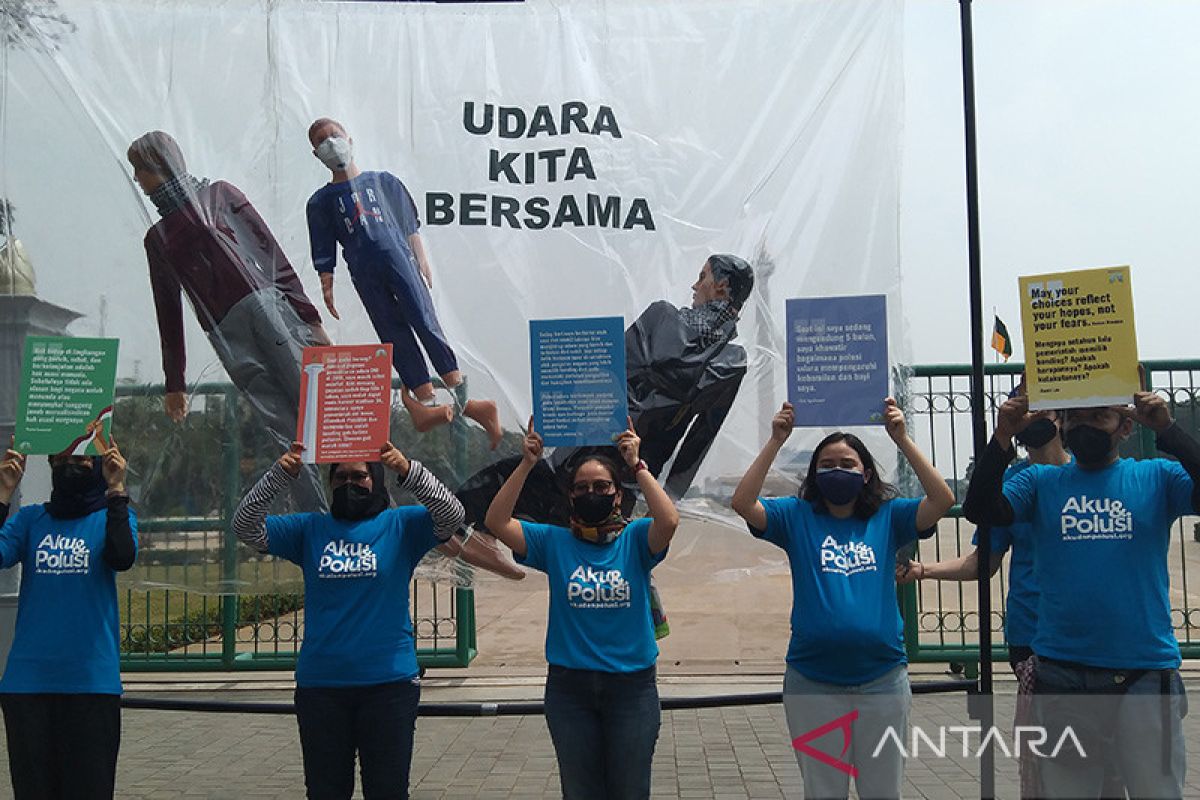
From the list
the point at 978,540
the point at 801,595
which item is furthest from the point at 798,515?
the point at 978,540

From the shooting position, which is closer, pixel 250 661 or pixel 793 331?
pixel 793 331

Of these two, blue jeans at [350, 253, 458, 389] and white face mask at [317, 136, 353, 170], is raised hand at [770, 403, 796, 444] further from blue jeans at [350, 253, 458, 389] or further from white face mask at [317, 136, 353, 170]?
white face mask at [317, 136, 353, 170]

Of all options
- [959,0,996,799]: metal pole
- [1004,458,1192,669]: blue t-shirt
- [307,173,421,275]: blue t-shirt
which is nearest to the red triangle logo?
[959,0,996,799]: metal pole

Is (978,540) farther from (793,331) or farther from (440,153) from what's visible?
(440,153)

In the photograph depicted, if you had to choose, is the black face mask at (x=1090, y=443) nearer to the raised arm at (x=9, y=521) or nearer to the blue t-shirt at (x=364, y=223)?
the blue t-shirt at (x=364, y=223)

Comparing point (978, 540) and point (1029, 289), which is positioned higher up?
point (1029, 289)

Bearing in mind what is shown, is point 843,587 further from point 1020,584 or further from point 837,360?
point 1020,584

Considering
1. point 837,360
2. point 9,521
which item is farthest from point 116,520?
Answer: point 837,360

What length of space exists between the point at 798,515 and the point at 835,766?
2.72ft

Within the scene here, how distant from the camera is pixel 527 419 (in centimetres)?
484

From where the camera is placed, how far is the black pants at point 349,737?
373cm

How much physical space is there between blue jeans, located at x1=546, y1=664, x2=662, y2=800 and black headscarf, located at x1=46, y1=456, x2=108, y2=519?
6.53 feet

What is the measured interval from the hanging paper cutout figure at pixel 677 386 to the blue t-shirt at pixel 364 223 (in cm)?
108

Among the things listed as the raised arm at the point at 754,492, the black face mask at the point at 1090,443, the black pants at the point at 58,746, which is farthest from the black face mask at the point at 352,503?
the black face mask at the point at 1090,443
